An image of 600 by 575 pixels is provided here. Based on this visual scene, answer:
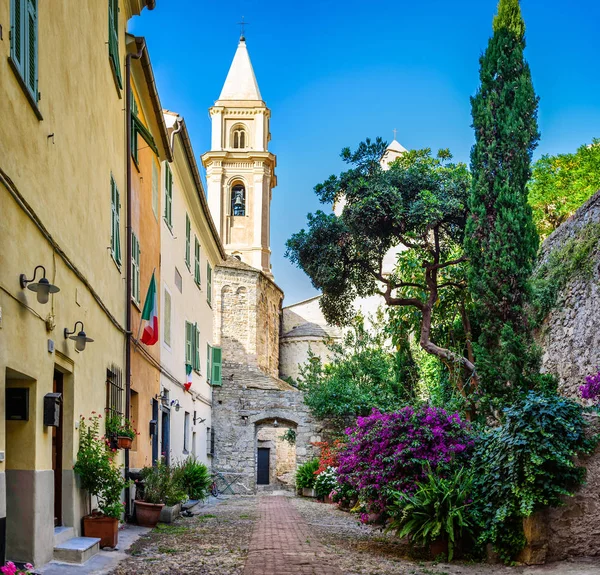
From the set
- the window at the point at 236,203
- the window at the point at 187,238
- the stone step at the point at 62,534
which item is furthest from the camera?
the window at the point at 236,203

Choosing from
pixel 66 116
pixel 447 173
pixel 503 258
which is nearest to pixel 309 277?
pixel 447 173

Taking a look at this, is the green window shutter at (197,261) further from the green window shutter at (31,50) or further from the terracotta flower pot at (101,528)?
the green window shutter at (31,50)

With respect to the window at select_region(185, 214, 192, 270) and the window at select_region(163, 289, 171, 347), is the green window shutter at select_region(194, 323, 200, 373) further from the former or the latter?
the window at select_region(163, 289, 171, 347)

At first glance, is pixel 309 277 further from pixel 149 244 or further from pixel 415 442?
pixel 415 442

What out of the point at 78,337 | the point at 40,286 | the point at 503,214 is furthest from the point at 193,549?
the point at 503,214

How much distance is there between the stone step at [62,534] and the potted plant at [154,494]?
3.80m

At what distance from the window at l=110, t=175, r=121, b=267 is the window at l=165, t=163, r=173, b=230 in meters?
5.29

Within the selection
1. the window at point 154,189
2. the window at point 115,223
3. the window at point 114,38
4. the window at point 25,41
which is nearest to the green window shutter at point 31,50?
the window at point 25,41

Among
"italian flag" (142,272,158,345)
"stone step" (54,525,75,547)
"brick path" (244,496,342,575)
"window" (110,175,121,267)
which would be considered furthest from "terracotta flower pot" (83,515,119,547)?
"italian flag" (142,272,158,345)

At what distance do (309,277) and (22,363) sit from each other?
16.4 meters

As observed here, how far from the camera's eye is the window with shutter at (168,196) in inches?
686

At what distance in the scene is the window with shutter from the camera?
1742 centimetres

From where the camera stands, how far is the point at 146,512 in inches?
498

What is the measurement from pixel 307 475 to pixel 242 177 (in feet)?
104
